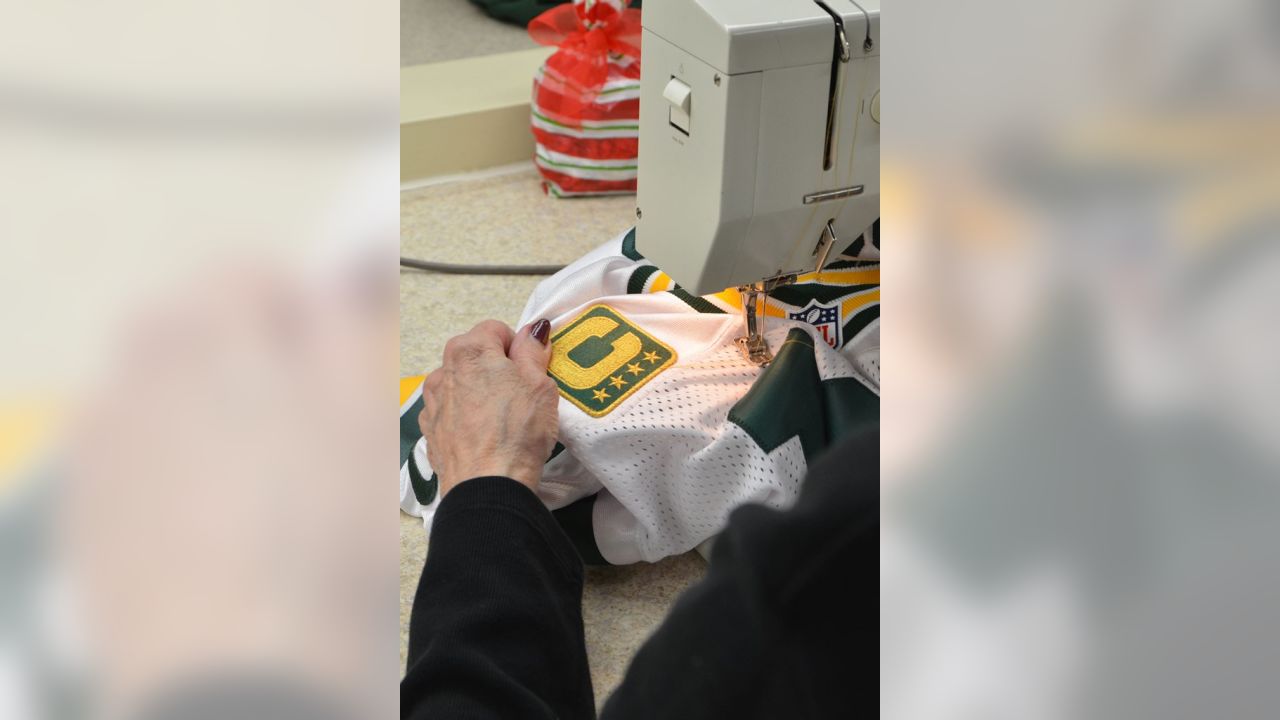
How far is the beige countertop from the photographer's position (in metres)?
1.34

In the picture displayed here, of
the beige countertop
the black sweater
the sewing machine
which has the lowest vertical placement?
the beige countertop

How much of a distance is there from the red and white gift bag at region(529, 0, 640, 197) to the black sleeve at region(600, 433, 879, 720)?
180 cm

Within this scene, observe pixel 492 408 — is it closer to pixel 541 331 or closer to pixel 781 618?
pixel 541 331

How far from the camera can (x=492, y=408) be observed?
4.23 feet

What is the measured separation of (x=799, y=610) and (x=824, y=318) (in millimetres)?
1052

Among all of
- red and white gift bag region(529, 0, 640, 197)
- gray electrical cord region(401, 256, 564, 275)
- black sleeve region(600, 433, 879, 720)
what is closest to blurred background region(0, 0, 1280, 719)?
black sleeve region(600, 433, 879, 720)

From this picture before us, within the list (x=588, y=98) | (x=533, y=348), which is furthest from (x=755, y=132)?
(x=588, y=98)

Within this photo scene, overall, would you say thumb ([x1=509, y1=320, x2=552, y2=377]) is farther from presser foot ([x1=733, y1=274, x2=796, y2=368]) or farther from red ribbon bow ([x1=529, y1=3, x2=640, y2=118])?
red ribbon bow ([x1=529, y1=3, x2=640, y2=118])

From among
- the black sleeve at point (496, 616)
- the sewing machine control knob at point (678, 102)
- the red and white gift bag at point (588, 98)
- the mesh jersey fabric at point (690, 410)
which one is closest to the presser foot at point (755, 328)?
the mesh jersey fabric at point (690, 410)
